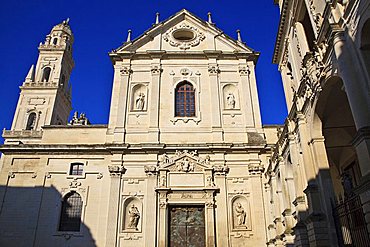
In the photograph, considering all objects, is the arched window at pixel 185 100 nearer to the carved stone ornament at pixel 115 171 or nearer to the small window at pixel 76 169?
the carved stone ornament at pixel 115 171

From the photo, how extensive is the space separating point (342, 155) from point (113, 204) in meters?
11.8

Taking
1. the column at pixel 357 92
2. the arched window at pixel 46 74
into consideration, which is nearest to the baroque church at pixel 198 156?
the column at pixel 357 92

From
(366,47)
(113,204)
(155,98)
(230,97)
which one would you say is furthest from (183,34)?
(366,47)

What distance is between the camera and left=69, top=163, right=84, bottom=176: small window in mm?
18750

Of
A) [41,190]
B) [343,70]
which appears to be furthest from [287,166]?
[41,190]

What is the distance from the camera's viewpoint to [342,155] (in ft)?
51.6

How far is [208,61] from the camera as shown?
22625mm

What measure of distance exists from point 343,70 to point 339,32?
1.14m

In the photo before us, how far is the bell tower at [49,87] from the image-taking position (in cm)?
3591

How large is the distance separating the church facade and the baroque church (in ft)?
0.20

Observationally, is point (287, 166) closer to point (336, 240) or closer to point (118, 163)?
point (336, 240)

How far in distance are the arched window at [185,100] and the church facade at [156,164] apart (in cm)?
7

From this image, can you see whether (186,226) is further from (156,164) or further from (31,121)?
(31,121)

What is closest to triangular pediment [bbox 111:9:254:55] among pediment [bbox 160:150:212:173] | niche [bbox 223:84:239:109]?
niche [bbox 223:84:239:109]
